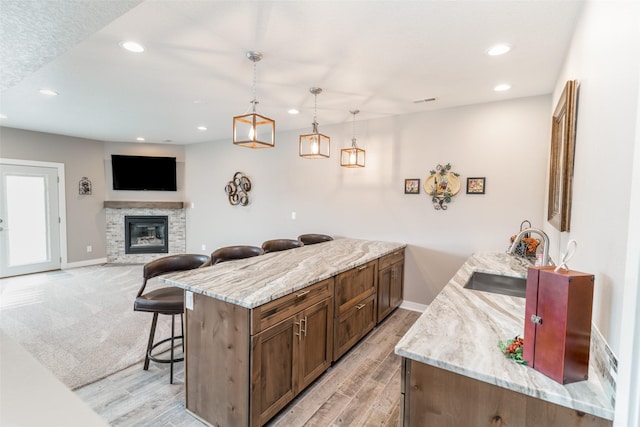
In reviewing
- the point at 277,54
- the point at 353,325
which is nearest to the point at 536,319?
the point at 353,325

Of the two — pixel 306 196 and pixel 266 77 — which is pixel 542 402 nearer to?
pixel 266 77

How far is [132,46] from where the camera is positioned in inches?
92.8

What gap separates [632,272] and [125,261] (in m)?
7.85

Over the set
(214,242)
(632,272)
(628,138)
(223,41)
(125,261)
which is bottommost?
(125,261)

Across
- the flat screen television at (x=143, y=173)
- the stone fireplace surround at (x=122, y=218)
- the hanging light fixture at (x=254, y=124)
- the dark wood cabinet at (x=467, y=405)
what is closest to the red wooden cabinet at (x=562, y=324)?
the dark wood cabinet at (x=467, y=405)

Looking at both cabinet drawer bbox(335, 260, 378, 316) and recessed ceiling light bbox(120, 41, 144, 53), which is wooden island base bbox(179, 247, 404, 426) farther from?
recessed ceiling light bbox(120, 41, 144, 53)

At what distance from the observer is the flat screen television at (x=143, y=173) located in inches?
256

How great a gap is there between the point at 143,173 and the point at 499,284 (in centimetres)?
704

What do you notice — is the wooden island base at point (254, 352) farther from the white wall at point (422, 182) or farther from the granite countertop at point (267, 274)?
the white wall at point (422, 182)

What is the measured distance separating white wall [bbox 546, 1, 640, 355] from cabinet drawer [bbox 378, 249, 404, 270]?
6.23ft

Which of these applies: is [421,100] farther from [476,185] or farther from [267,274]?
[267,274]

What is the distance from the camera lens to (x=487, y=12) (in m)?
1.86

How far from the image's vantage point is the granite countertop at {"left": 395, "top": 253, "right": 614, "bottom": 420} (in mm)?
915

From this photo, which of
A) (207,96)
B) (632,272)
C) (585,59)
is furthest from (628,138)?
(207,96)
